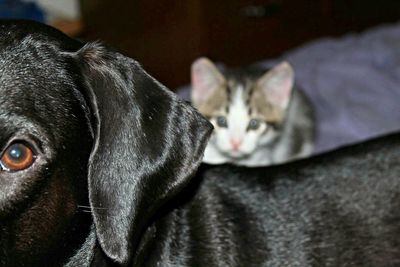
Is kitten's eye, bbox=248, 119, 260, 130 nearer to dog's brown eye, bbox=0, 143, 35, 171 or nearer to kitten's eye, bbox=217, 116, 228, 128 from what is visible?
kitten's eye, bbox=217, 116, 228, 128

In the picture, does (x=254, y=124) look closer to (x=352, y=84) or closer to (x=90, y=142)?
(x=352, y=84)

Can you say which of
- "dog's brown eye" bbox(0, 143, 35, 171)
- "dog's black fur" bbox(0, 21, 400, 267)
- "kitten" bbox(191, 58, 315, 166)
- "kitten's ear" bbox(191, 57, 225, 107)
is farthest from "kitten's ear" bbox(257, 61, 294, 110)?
"dog's brown eye" bbox(0, 143, 35, 171)

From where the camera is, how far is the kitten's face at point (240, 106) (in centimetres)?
275

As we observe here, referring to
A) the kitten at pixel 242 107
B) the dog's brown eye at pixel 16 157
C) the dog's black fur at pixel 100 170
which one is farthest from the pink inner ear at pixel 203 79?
the dog's brown eye at pixel 16 157

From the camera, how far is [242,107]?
2.79 m

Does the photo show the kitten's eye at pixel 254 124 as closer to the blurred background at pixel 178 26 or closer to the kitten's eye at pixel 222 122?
the kitten's eye at pixel 222 122

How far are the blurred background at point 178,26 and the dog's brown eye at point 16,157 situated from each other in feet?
7.46

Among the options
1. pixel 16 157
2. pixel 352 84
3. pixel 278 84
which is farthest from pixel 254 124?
pixel 16 157

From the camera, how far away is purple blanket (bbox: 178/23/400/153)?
309cm

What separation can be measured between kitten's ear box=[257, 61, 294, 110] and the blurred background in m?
1.09

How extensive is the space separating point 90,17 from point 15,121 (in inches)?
103

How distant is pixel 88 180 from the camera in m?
1.54

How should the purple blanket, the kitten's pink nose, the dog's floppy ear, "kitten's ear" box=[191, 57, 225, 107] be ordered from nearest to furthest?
the dog's floppy ear < "kitten's ear" box=[191, 57, 225, 107] < the kitten's pink nose < the purple blanket

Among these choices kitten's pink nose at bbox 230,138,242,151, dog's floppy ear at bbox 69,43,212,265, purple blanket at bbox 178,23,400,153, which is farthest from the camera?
purple blanket at bbox 178,23,400,153
